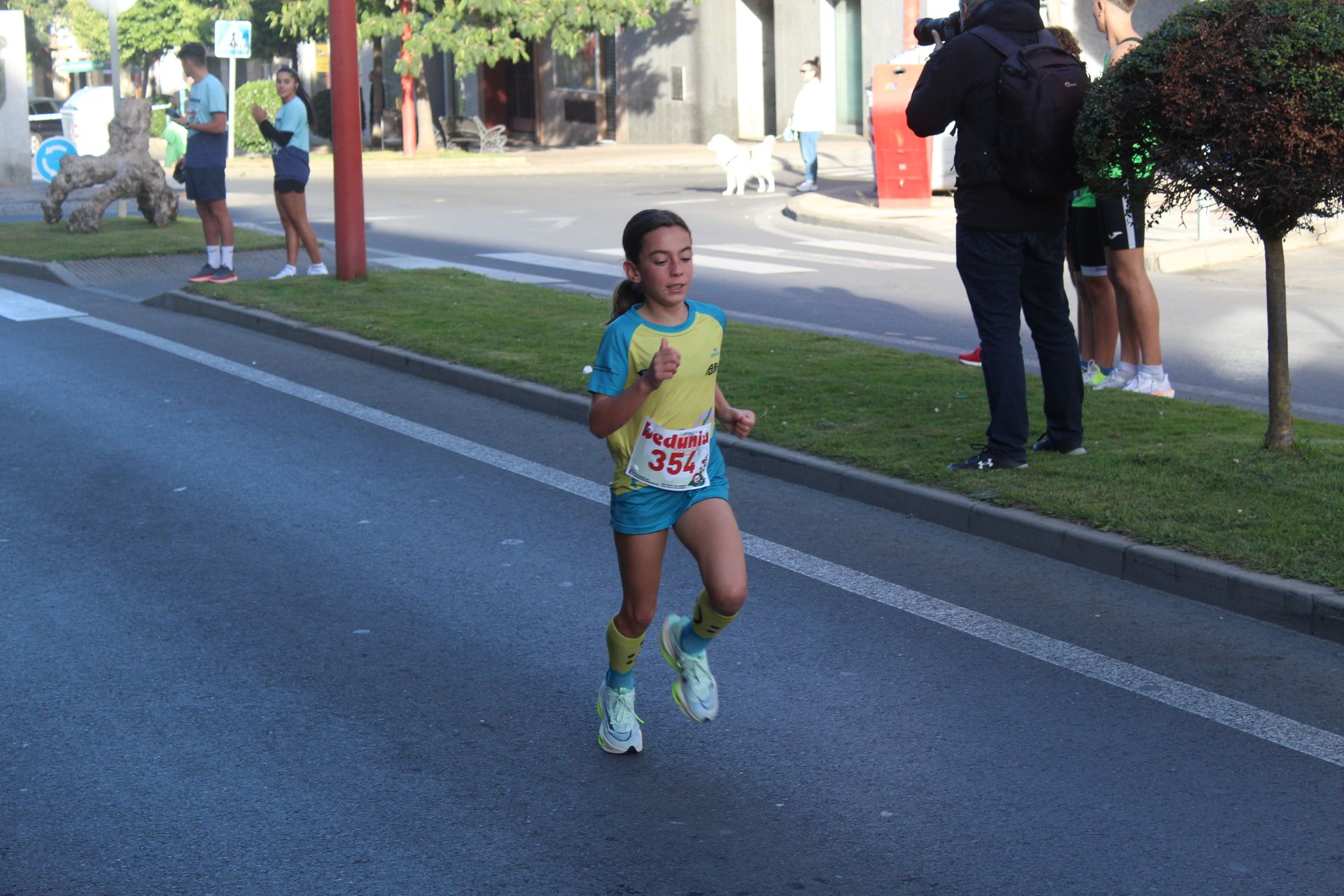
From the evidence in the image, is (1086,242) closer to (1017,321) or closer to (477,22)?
(1017,321)

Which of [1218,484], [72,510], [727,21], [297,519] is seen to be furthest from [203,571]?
[727,21]

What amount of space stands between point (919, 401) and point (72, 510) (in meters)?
4.26

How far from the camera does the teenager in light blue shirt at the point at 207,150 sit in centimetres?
1366

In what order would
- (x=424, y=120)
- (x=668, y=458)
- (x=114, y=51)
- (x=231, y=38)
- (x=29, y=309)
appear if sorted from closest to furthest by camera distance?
(x=668, y=458) → (x=29, y=309) → (x=114, y=51) → (x=231, y=38) → (x=424, y=120)

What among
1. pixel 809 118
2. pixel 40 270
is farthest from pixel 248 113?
pixel 40 270

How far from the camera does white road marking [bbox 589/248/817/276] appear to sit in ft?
50.8

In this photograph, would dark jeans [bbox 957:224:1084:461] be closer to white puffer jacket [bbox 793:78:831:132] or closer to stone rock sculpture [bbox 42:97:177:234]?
stone rock sculpture [bbox 42:97:177:234]

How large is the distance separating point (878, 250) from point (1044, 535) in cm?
1157

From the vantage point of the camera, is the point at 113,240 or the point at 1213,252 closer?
the point at 1213,252

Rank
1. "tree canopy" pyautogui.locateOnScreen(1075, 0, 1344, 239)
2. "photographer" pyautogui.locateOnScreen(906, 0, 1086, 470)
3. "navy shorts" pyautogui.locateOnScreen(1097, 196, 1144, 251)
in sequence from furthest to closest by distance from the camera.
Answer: "navy shorts" pyautogui.locateOnScreen(1097, 196, 1144, 251)
"photographer" pyautogui.locateOnScreen(906, 0, 1086, 470)
"tree canopy" pyautogui.locateOnScreen(1075, 0, 1344, 239)

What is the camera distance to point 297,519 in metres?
6.78

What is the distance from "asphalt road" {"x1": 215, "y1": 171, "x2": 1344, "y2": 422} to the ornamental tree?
266 cm

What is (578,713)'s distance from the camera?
180 inches

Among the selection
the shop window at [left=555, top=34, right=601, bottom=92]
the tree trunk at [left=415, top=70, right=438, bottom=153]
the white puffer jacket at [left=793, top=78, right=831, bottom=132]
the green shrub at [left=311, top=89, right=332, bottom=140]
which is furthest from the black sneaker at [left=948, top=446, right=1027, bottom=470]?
the shop window at [left=555, top=34, right=601, bottom=92]
